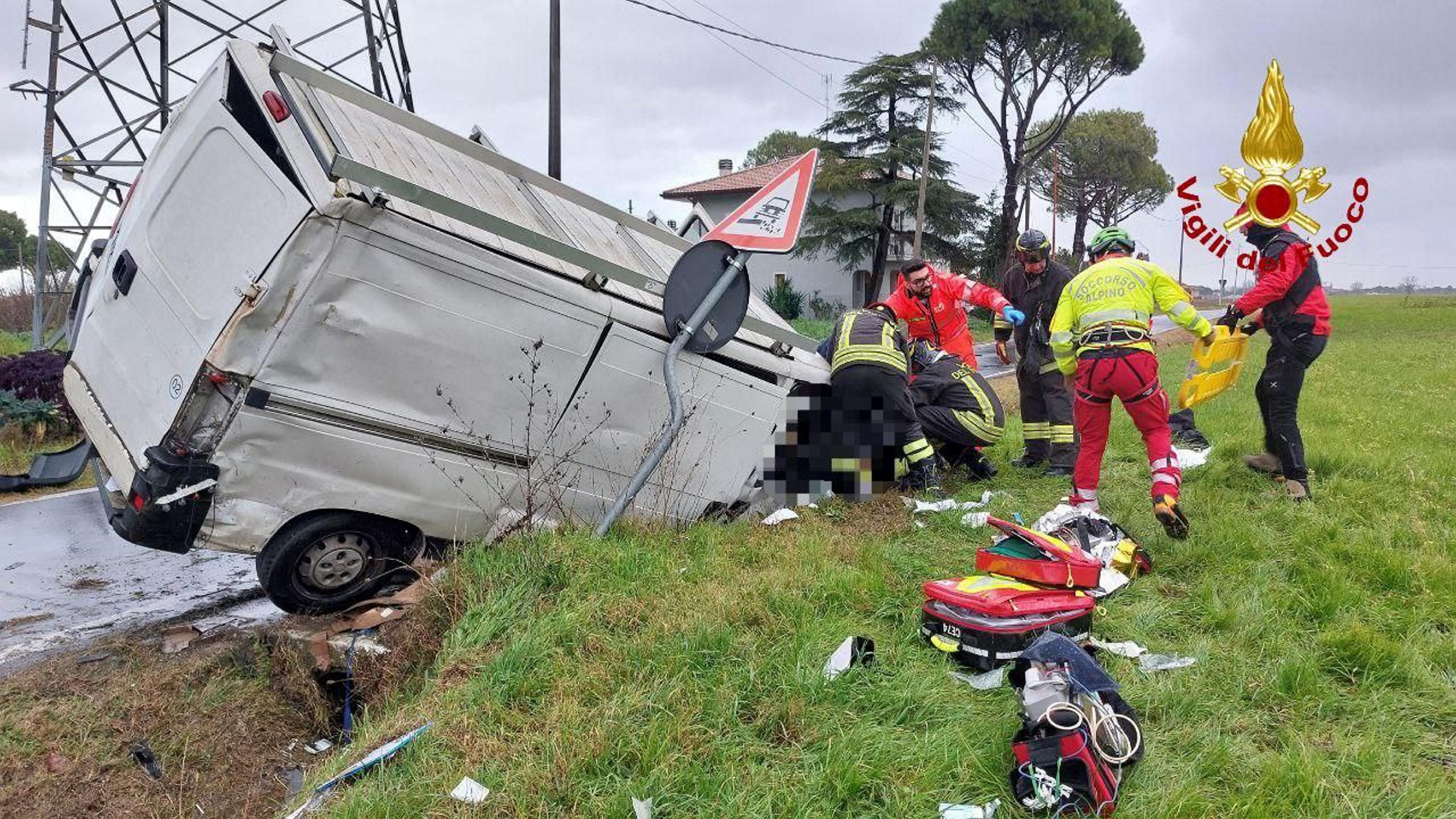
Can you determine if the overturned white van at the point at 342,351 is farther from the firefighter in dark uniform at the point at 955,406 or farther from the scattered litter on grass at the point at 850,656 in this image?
the firefighter in dark uniform at the point at 955,406

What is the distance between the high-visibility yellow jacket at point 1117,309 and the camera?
4738 mm

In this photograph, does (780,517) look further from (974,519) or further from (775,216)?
(775,216)

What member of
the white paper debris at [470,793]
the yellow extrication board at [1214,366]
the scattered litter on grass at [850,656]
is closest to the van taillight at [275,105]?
the white paper debris at [470,793]

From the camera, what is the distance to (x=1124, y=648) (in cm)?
328

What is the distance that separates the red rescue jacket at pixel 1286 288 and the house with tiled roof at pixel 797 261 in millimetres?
28558

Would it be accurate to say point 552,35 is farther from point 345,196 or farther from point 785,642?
point 785,642

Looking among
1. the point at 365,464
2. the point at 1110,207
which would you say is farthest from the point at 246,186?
the point at 1110,207

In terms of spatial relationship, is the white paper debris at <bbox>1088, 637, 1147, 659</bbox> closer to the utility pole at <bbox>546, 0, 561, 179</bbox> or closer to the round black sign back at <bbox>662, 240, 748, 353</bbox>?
the round black sign back at <bbox>662, 240, 748, 353</bbox>

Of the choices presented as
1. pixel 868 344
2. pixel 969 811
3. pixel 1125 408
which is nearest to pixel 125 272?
pixel 868 344

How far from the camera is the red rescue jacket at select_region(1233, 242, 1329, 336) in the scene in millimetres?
5082

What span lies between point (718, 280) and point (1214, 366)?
3466 mm

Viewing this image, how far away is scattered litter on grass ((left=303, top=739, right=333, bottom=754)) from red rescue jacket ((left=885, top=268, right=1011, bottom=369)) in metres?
5.09

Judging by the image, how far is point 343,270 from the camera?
11.0ft

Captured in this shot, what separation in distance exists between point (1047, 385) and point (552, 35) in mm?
10659
